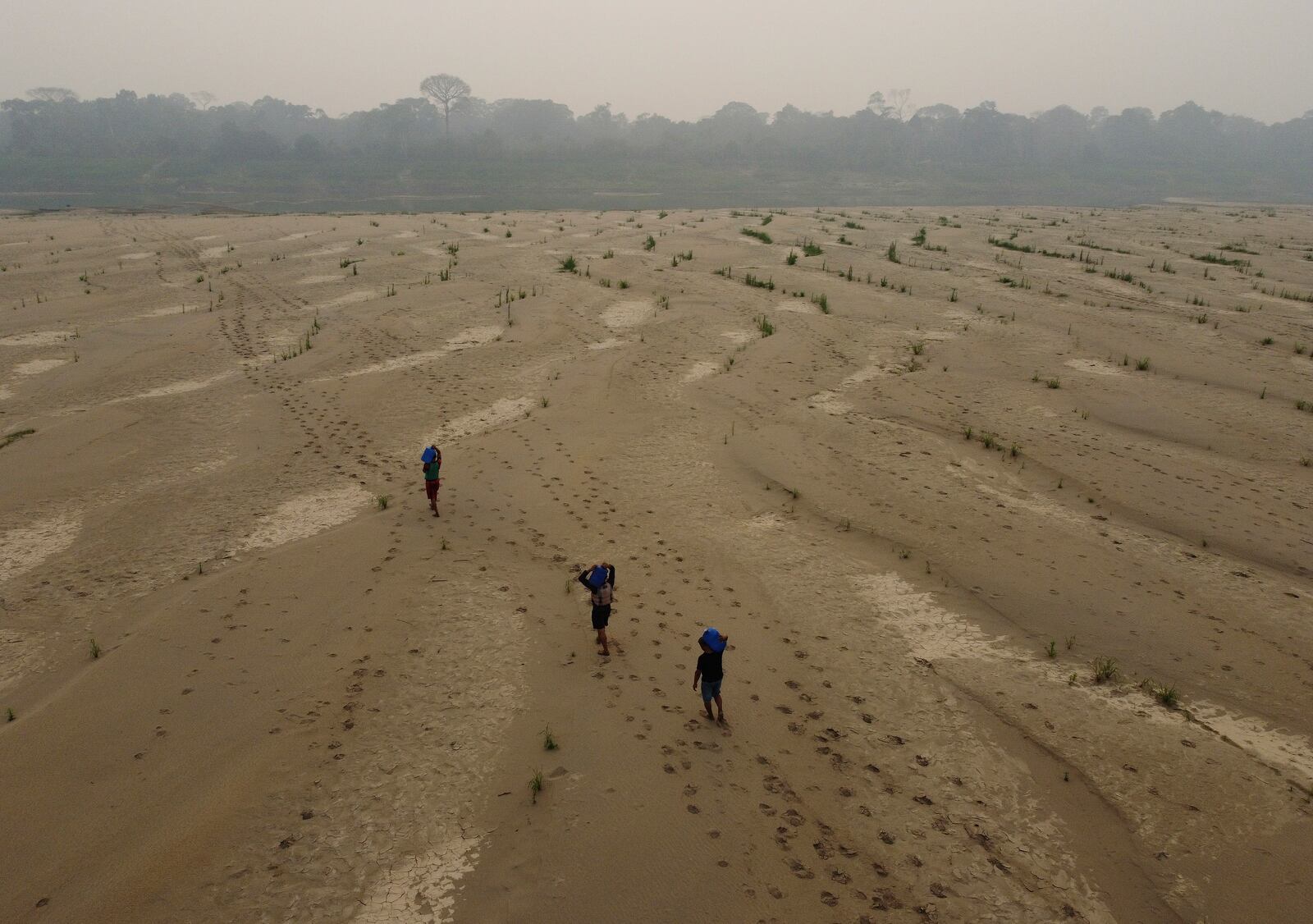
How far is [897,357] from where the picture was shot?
16.4 m

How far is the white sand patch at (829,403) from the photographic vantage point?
1371 cm

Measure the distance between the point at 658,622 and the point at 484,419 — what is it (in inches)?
270

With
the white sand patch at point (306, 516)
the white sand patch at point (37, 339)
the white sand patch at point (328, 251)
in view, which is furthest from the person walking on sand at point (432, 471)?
the white sand patch at point (328, 251)

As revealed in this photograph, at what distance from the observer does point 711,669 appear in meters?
6.22

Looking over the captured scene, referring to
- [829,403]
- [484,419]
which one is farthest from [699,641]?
[829,403]

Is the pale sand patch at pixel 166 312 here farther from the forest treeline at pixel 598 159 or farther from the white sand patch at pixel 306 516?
the forest treeline at pixel 598 159

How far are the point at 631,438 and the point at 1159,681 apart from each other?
809 cm

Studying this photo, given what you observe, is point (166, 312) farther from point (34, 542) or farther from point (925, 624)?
point (925, 624)

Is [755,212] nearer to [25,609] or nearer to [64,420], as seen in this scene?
[64,420]

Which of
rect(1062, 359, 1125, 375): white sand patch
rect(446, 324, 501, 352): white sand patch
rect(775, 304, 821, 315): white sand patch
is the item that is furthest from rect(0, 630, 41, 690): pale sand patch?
rect(1062, 359, 1125, 375): white sand patch

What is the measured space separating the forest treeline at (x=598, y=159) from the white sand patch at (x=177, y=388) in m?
54.4

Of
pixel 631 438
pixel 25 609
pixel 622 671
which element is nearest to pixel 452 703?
pixel 622 671

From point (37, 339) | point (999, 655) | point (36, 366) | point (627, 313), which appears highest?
point (627, 313)

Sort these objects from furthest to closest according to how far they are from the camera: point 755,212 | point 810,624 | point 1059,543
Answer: point 755,212
point 1059,543
point 810,624
